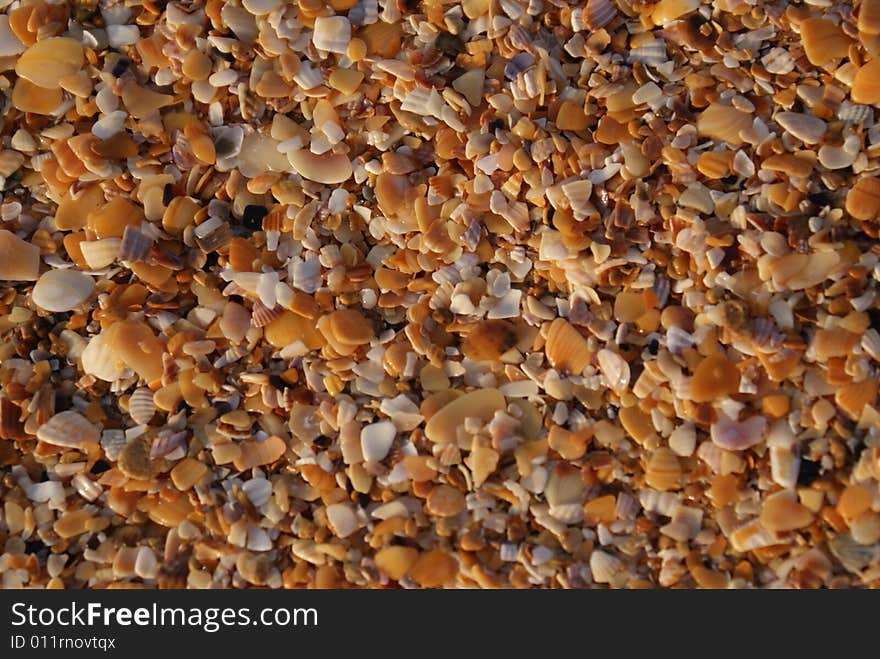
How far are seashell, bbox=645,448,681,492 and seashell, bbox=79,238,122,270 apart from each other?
587 mm

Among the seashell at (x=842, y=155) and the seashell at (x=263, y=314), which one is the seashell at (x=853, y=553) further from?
the seashell at (x=263, y=314)

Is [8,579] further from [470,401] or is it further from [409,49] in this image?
[409,49]

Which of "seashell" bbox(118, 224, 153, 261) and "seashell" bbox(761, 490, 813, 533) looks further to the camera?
"seashell" bbox(118, 224, 153, 261)

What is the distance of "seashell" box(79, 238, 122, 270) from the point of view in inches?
36.8

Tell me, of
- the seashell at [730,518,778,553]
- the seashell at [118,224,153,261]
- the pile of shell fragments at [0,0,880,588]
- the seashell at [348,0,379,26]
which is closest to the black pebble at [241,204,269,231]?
the pile of shell fragments at [0,0,880,588]

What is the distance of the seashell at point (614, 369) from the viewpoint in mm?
872

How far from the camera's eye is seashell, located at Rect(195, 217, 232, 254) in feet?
3.08

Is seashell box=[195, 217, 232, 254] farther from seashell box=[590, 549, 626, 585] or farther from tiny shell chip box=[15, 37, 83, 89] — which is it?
seashell box=[590, 549, 626, 585]

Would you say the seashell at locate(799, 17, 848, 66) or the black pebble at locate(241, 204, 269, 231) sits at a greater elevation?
the seashell at locate(799, 17, 848, 66)

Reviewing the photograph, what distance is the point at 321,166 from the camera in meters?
0.94

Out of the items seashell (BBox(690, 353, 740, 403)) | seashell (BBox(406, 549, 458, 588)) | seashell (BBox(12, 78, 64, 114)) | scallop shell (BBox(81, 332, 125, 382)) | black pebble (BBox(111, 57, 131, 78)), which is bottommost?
seashell (BBox(406, 549, 458, 588))

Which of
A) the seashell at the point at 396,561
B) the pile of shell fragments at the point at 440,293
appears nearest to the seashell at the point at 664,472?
the pile of shell fragments at the point at 440,293

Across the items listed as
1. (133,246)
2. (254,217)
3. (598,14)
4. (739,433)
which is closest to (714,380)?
(739,433)

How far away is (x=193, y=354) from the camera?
36.0 inches
